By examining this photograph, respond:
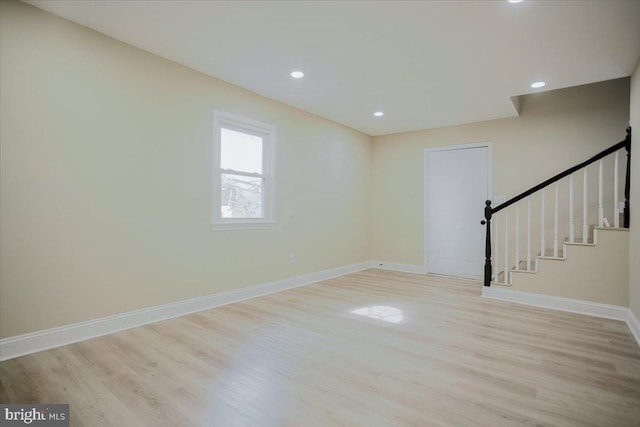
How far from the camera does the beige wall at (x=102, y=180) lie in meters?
2.41

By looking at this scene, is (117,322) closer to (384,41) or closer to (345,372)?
(345,372)

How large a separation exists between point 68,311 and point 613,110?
21.0 feet

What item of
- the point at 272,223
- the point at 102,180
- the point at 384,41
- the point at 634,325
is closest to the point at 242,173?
the point at 272,223

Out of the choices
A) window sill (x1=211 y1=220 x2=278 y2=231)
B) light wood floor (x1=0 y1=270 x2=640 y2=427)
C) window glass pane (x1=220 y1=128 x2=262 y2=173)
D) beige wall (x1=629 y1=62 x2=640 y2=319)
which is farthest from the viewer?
window glass pane (x1=220 y1=128 x2=262 y2=173)

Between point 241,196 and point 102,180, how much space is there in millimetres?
1553

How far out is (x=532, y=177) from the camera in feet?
15.9

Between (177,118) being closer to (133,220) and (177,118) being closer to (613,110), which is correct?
(133,220)

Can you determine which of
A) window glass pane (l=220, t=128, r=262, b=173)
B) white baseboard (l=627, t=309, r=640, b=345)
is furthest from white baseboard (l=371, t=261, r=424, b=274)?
window glass pane (l=220, t=128, r=262, b=173)

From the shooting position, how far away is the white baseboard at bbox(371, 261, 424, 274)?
5900mm

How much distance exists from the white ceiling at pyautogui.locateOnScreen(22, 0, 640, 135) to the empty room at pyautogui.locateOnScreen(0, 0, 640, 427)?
23 mm

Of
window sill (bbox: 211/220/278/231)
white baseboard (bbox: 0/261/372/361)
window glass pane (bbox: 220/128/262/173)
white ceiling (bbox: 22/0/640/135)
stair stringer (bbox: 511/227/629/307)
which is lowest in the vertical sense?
white baseboard (bbox: 0/261/372/361)

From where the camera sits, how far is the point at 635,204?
316cm

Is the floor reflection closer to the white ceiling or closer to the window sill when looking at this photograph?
the window sill

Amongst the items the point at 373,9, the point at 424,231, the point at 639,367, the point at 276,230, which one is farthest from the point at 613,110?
the point at 276,230
